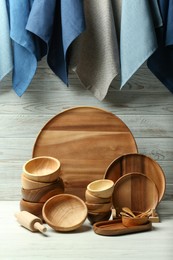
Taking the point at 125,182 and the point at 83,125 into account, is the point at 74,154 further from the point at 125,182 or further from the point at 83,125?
the point at 125,182

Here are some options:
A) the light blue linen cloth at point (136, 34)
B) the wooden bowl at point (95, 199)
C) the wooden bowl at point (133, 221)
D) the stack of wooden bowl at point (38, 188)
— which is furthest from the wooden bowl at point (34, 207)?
the light blue linen cloth at point (136, 34)

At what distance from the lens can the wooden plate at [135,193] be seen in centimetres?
148

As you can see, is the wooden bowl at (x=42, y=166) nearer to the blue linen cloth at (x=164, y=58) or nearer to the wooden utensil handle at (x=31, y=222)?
the wooden utensil handle at (x=31, y=222)

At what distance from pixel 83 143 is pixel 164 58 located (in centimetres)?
37

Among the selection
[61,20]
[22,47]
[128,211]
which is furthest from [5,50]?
[128,211]

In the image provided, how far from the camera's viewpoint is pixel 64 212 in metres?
1.39

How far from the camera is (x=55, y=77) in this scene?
1632 mm

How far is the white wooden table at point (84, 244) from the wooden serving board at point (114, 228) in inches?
0.4

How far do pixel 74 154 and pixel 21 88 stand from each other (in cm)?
27

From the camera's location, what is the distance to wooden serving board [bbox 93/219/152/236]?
133 cm

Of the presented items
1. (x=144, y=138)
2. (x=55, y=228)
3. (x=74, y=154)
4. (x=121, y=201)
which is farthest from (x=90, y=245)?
Result: (x=144, y=138)

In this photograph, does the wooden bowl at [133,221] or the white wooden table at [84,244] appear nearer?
the white wooden table at [84,244]

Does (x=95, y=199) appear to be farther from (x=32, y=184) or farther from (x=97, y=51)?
(x=97, y=51)

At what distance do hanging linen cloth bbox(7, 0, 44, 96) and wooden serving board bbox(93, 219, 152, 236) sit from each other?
0.49m
